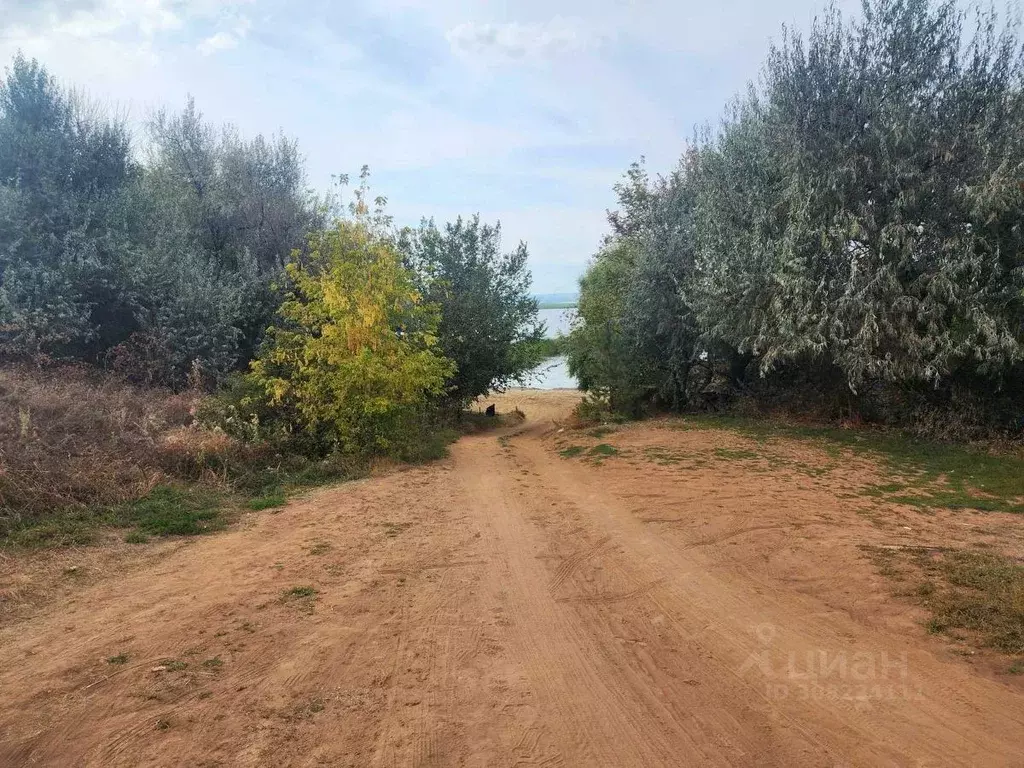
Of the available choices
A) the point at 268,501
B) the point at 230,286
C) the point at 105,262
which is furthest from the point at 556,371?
the point at 268,501

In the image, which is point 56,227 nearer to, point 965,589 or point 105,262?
point 105,262

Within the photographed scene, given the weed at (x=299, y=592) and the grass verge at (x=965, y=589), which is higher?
the weed at (x=299, y=592)

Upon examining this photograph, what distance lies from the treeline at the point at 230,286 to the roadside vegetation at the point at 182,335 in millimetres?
51

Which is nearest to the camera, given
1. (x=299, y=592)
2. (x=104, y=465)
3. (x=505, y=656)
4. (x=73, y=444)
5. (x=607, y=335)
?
(x=505, y=656)

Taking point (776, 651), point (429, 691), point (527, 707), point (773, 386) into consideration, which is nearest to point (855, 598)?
point (776, 651)

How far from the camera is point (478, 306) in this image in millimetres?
24734

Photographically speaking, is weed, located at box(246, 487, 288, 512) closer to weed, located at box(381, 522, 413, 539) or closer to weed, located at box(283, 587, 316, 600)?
weed, located at box(381, 522, 413, 539)

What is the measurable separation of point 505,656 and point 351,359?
364 inches

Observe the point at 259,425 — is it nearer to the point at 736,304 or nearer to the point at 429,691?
the point at 429,691

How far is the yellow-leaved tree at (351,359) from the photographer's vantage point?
1291cm

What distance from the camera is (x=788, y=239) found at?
47.6 ft

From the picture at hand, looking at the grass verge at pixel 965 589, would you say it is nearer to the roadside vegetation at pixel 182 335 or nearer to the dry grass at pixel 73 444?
the roadside vegetation at pixel 182 335

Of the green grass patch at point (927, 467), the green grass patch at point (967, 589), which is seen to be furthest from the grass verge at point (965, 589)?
the green grass patch at point (927, 467)

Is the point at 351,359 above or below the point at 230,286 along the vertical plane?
below
